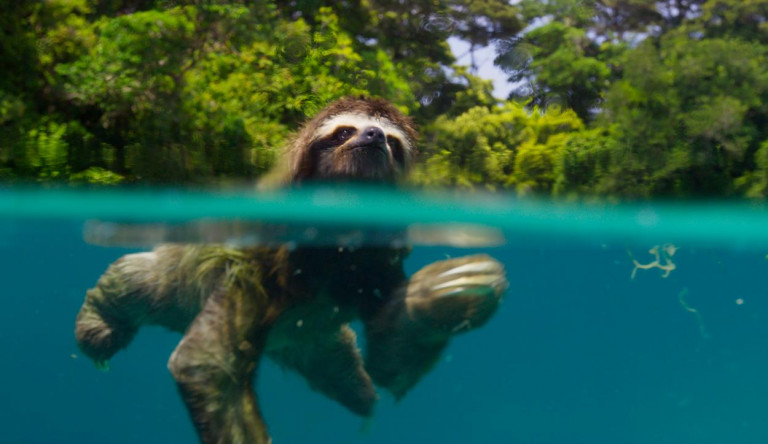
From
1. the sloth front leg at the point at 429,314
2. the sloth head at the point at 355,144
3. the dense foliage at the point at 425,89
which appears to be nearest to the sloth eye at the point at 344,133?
the sloth head at the point at 355,144

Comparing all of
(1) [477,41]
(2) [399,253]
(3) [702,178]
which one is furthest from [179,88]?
(3) [702,178]

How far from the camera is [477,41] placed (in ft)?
25.0

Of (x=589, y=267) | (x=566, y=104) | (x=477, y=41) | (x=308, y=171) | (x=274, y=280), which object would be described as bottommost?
(x=589, y=267)

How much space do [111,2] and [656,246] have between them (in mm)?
7786

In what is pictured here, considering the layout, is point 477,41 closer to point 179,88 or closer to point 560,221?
point 560,221

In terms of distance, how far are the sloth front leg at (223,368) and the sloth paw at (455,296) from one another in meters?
1.14

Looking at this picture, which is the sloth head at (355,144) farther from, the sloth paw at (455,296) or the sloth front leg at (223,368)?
the sloth front leg at (223,368)

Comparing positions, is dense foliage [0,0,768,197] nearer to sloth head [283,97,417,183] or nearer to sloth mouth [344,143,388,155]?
sloth head [283,97,417,183]

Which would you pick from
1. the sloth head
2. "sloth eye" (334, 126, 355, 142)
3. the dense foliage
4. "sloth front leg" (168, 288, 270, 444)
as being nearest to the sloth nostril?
the sloth head

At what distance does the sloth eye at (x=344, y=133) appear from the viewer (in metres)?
5.00

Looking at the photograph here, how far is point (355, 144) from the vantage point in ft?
15.6

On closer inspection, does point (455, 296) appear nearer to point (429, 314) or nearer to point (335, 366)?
point (429, 314)

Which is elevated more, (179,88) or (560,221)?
(179,88)

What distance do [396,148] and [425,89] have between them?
2.64 metres
